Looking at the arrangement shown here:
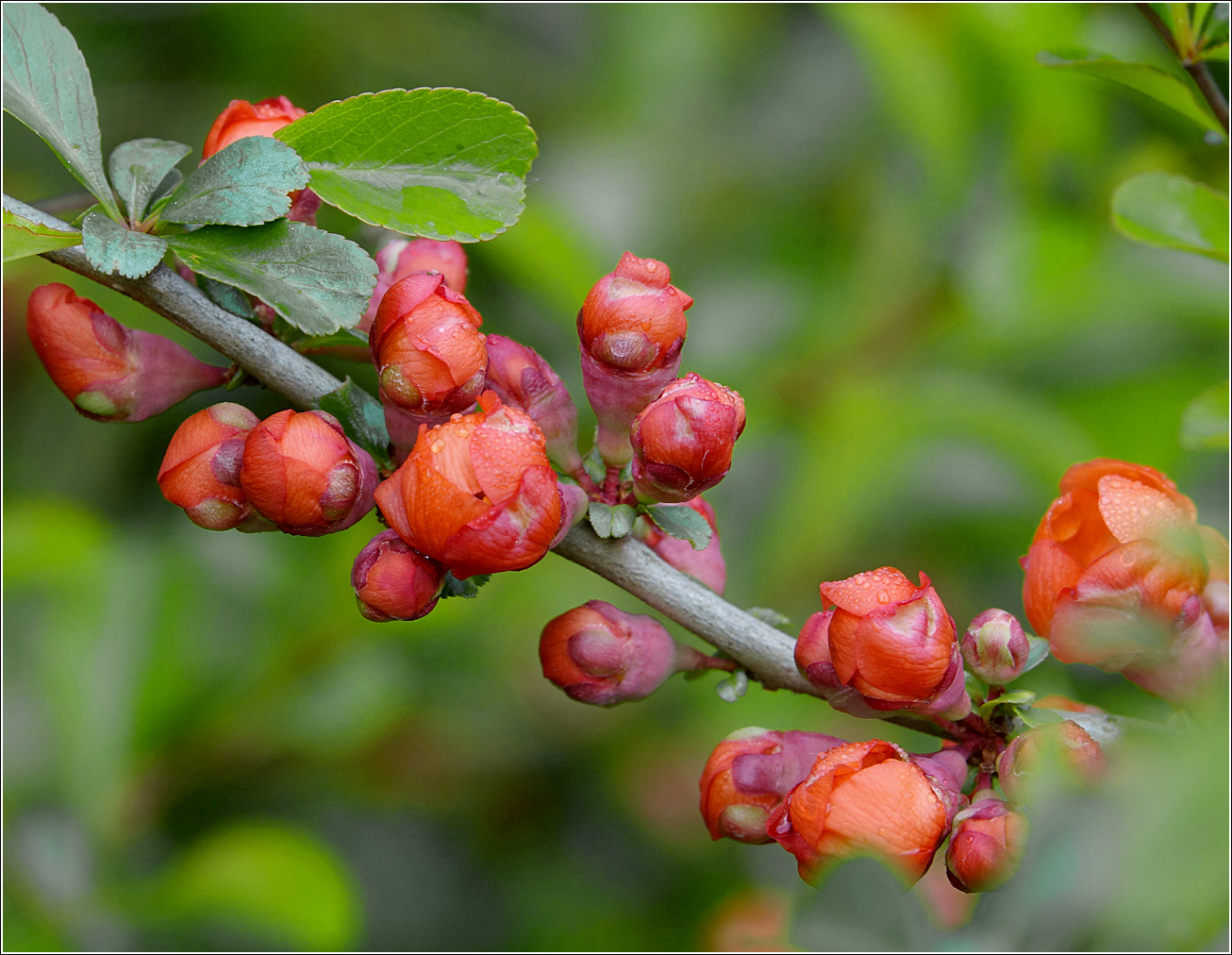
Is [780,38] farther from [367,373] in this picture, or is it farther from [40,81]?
[40,81]

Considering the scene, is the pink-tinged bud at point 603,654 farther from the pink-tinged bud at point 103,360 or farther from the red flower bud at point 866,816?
the pink-tinged bud at point 103,360

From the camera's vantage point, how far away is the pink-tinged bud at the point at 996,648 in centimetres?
81

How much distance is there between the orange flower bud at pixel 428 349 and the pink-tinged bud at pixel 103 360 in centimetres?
22

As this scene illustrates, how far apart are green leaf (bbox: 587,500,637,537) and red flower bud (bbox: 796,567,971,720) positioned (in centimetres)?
16

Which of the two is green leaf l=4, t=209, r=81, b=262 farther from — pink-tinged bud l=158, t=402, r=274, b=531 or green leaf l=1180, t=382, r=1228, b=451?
Answer: green leaf l=1180, t=382, r=1228, b=451

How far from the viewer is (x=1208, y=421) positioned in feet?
3.34

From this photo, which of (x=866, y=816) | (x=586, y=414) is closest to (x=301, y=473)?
(x=866, y=816)

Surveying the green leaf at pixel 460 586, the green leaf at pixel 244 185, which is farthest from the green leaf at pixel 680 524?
the green leaf at pixel 244 185

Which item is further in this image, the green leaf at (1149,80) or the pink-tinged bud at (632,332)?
the green leaf at (1149,80)

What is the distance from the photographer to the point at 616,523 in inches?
31.6

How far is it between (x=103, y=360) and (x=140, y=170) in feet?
0.51

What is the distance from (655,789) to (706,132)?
4.47 ft

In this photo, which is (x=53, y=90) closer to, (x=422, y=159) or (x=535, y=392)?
(x=422, y=159)

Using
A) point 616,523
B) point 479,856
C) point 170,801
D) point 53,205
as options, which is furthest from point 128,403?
point 479,856
